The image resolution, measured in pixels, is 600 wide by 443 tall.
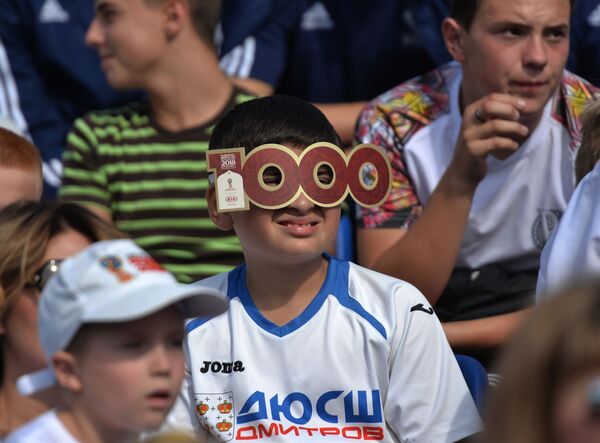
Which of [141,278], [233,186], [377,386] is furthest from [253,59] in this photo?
[141,278]

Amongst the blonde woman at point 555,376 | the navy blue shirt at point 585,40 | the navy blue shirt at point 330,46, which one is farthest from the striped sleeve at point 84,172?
the blonde woman at point 555,376

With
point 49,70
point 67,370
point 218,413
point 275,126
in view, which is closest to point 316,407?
point 218,413

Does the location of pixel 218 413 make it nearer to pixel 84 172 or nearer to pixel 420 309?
pixel 420 309

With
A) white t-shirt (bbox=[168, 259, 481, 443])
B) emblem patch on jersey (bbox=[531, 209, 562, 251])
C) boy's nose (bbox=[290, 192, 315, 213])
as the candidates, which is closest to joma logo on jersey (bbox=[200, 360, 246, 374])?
white t-shirt (bbox=[168, 259, 481, 443])

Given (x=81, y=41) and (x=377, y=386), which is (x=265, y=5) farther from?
(x=377, y=386)

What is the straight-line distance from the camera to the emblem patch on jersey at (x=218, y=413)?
3150 mm

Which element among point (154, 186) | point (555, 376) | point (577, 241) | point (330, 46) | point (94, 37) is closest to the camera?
point (555, 376)

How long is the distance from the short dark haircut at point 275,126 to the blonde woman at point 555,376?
1653 millimetres

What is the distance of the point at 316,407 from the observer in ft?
10.2

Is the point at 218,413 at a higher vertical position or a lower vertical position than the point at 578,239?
lower

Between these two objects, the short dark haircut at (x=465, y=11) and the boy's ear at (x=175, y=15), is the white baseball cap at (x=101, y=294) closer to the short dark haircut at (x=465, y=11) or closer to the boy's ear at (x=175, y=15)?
the short dark haircut at (x=465, y=11)

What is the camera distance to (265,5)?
4.93 m

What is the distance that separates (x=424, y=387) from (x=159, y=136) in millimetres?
1776

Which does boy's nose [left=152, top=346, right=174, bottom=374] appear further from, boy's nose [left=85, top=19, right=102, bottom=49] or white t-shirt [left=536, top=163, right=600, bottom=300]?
boy's nose [left=85, top=19, right=102, bottom=49]
